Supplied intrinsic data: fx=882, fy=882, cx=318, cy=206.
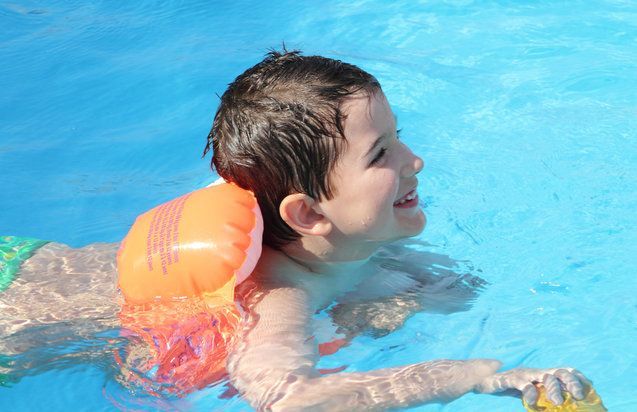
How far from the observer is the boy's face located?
10.9 feet

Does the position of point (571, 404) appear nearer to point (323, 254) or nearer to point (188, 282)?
point (323, 254)

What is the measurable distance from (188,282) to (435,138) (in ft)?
8.92

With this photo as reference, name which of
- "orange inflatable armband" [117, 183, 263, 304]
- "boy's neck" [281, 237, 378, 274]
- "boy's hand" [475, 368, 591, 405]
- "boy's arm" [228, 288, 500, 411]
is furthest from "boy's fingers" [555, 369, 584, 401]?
"orange inflatable armband" [117, 183, 263, 304]

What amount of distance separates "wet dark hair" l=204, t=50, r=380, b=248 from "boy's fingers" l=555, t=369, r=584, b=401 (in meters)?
1.09

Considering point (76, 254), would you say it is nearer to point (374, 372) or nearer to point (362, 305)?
point (362, 305)

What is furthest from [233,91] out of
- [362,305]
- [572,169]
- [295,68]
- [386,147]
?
[572,169]

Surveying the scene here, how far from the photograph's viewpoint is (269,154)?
335 centimetres

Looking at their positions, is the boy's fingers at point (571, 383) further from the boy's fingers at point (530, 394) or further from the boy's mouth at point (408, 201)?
the boy's mouth at point (408, 201)

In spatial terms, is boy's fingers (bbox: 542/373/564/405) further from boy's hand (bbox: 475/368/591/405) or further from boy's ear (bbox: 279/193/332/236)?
boy's ear (bbox: 279/193/332/236)

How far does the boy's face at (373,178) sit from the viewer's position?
3316 mm

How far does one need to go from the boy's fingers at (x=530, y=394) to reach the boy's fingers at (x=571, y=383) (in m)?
0.09

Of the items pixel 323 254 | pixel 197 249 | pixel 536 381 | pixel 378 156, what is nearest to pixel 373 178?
pixel 378 156

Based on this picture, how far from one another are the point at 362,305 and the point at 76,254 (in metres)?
1.30

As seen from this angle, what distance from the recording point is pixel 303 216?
3.44 m
